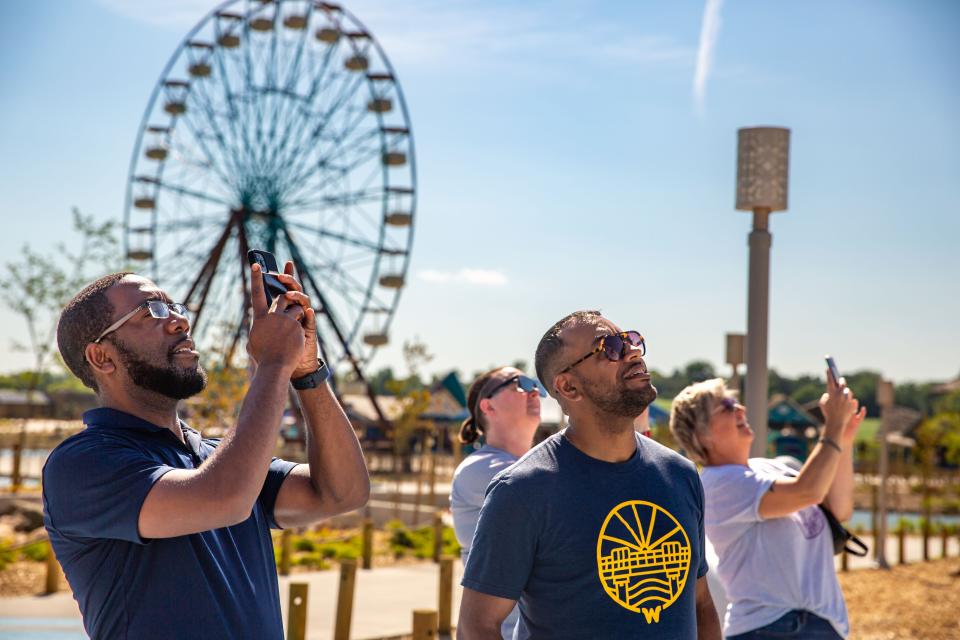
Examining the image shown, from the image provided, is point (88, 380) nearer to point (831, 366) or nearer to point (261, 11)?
point (831, 366)

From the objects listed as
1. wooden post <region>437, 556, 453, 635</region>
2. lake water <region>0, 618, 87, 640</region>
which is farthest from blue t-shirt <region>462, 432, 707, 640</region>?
lake water <region>0, 618, 87, 640</region>

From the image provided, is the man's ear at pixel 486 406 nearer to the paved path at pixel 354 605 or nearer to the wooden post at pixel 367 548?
the paved path at pixel 354 605

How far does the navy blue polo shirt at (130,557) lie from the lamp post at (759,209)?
3.49 meters

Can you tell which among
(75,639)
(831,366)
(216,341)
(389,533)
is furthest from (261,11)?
(831,366)

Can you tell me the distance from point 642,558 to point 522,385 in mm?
1505

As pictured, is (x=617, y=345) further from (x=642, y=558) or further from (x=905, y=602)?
(x=905, y=602)

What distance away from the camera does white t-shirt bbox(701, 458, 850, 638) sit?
3.58 meters

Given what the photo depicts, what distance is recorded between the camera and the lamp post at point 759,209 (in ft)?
17.1

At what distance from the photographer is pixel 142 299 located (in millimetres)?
2316

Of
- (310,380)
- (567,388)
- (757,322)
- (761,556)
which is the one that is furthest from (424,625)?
(310,380)

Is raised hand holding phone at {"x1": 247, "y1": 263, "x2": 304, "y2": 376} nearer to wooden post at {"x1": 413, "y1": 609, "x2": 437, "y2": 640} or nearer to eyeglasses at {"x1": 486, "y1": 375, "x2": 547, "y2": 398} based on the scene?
eyeglasses at {"x1": 486, "y1": 375, "x2": 547, "y2": 398}

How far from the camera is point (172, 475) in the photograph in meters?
2.05

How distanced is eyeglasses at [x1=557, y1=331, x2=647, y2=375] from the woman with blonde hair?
3.69 ft

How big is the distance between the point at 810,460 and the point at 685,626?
121 centimetres
